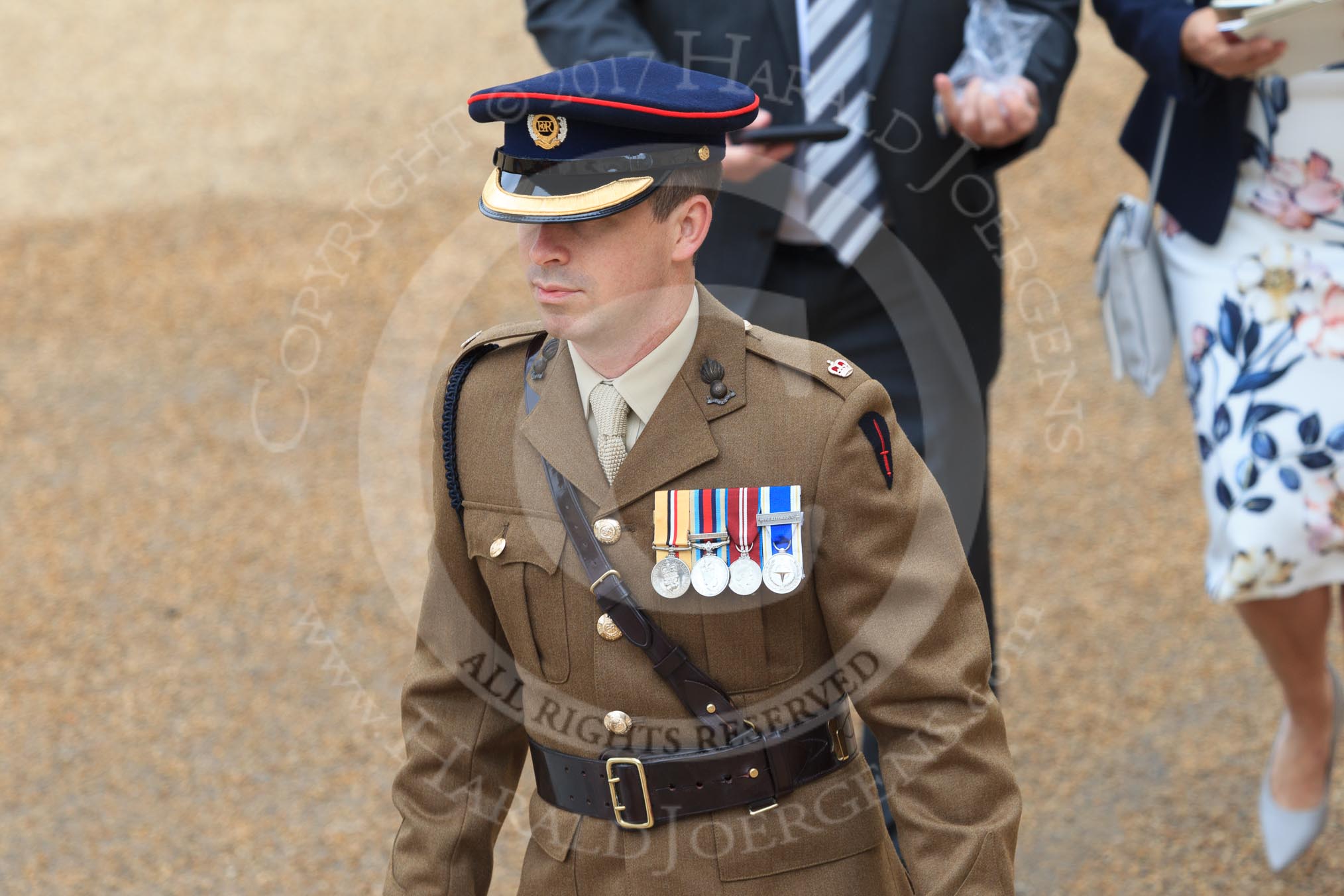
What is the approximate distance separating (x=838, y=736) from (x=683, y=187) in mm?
748

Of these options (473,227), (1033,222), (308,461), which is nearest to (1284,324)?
(308,461)

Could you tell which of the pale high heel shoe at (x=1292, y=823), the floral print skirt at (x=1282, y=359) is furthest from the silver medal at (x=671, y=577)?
the pale high heel shoe at (x=1292, y=823)

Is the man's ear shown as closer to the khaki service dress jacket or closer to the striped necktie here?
the khaki service dress jacket

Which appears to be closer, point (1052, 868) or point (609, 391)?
point (609, 391)

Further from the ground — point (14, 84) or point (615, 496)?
point (14, 84)

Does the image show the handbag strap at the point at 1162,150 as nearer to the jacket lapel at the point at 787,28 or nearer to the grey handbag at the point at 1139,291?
the grey handbag at the point at 1139,291

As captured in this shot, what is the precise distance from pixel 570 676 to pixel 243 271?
219 inches

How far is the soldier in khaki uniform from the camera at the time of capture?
1876mm

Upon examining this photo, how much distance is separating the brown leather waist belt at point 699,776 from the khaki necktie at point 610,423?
0.37 m

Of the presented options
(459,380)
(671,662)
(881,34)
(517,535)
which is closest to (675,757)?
(671,662)

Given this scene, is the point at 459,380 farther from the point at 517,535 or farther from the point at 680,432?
the point at 680,432

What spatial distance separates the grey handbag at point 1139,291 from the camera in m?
3.31

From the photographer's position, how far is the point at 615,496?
1.96 m

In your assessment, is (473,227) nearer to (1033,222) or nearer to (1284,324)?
(1033,222)
